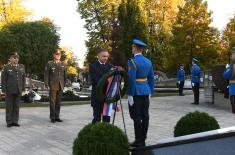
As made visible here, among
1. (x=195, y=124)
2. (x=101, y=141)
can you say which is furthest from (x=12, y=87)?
(x=101, y=141)

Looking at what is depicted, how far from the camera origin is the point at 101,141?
586 centimetres

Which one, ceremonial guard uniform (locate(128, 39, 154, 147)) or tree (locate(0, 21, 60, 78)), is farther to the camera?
tree (locate(0, 21, 60, 78))

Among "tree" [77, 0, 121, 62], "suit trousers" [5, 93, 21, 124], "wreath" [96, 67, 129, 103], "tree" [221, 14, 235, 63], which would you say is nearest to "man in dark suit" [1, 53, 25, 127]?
"suit trousers" [5, 93, 21, 124]

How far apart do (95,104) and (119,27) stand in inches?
2005

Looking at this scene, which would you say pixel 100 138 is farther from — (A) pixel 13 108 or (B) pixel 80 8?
(B) pixel 80 8

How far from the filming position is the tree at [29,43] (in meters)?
54.2

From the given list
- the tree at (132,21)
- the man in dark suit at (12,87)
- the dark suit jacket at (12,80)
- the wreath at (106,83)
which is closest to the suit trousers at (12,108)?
the man in dark suit at (12,87)

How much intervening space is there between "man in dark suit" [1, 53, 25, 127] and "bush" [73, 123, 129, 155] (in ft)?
20.7

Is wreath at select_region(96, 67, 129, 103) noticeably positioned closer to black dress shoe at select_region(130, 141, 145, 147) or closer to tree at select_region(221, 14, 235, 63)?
black dress shoe at select_region(130, 141, 145, 147)

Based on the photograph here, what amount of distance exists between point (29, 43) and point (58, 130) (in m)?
47.1

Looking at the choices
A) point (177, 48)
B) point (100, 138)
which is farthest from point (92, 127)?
point (177, 48)

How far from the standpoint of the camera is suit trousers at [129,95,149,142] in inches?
326

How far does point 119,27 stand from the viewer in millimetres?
59500

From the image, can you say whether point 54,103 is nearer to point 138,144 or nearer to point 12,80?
point 12,80
